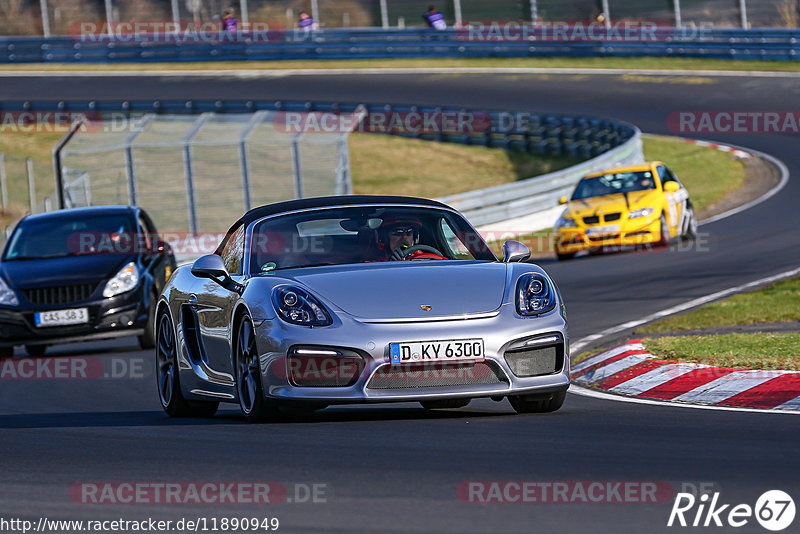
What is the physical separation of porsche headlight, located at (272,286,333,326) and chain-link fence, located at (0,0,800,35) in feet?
125

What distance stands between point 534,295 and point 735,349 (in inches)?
122

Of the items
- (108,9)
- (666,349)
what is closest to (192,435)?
(666,349)

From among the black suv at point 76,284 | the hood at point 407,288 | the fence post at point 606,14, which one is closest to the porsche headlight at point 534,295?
the hood at point 407,288

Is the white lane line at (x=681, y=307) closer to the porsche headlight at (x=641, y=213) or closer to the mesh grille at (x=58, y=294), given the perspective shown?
the porsche headlight at (x=641, y=213)

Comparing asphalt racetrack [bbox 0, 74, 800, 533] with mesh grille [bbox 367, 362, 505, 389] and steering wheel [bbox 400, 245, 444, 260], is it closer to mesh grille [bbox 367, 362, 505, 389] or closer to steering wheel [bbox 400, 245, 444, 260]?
mesh grille [bbox 367, 362, 505, 389]

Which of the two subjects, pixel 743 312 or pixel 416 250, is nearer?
pixel 416 250

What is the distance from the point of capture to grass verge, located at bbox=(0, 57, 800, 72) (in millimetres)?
42062

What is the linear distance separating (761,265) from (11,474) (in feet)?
42.8

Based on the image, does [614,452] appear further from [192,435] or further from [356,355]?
[192,435]

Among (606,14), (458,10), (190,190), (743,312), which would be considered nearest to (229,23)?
(458,10)

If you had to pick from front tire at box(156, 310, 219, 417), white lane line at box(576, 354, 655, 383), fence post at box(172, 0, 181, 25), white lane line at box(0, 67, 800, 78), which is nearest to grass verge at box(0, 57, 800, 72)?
white lane line at box(0, 67, 800, 78)

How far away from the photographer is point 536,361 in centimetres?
741

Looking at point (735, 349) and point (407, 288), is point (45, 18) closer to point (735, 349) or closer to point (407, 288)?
point (735, 349)

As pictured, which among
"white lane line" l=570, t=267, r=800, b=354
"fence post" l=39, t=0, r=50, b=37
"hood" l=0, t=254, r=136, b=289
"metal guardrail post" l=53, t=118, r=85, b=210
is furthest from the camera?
"fence post" l=39, t=0, r=50, b=37
